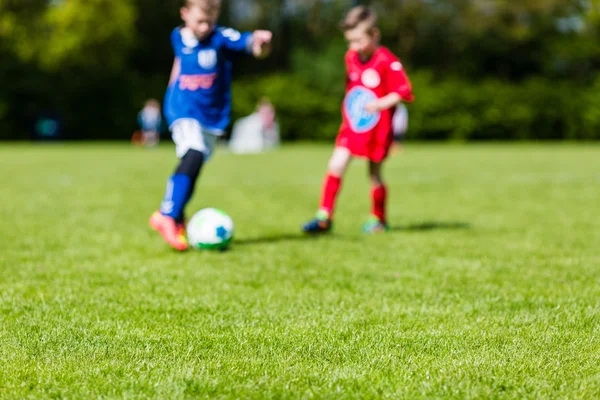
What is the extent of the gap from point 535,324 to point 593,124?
3580 centimetres

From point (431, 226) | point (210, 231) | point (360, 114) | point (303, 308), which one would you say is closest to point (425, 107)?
point (431, 226)

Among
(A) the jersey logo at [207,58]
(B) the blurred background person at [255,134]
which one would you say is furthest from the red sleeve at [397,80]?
(B) the blurred background person at [255,134]

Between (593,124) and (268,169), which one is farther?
(593,124)

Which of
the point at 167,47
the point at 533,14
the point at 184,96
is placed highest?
the point at 533,14

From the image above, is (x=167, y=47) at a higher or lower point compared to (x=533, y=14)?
lower

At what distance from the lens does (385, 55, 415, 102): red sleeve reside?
6.66 metres

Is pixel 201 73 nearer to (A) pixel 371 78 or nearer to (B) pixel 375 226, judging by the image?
(A) pixel 371 78

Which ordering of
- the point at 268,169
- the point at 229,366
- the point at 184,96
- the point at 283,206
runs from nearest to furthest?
the point at 229,366 < the point at 184,96 < the point at 283,206 < the point at 268,169

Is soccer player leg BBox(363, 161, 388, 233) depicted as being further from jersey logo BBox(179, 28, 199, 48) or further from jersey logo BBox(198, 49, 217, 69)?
jersey logo BBox(179, 28, 199, 48)

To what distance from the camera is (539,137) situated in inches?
1481

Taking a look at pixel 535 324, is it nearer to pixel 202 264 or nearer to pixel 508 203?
pixel 202 264

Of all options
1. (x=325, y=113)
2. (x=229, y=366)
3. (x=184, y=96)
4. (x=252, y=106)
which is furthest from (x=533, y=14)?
(x=229, y=366)

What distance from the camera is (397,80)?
6.71 meters

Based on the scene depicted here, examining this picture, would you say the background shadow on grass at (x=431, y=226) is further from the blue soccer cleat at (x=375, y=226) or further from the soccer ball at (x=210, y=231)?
the soccer ball at (x=210, y=231)
